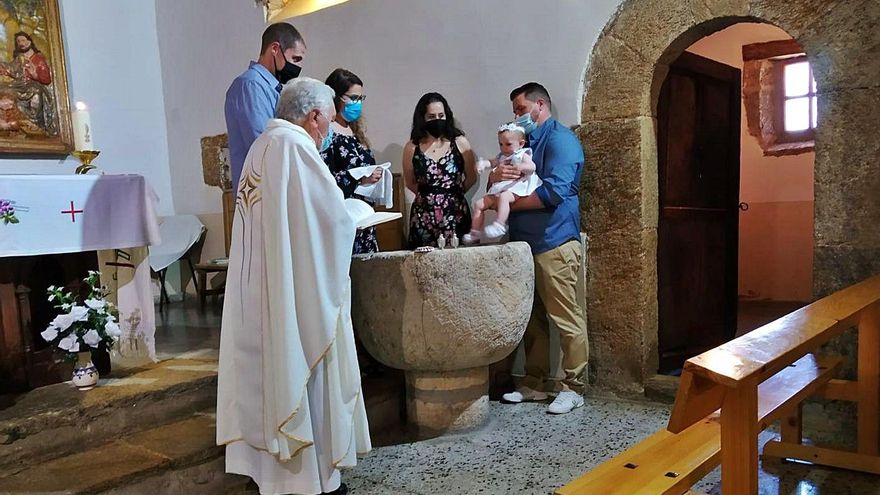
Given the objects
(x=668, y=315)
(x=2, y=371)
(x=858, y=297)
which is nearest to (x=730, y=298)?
(x=668, y=315)

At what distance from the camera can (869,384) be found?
250 cm

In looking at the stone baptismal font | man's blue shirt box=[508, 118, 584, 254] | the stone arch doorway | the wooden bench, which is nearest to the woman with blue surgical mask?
the stone baptismal font

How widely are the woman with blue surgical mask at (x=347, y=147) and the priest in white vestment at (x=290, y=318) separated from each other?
785 mm

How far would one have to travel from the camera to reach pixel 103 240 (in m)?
2.91

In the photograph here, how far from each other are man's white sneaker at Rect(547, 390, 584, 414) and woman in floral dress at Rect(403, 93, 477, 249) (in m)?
0.94

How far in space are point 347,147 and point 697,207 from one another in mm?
2034

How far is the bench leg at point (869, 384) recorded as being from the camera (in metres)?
2.46

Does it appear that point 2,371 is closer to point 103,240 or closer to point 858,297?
point 103,240

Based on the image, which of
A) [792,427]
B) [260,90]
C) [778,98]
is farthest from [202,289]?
[778,98]

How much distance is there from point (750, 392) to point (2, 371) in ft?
8.56

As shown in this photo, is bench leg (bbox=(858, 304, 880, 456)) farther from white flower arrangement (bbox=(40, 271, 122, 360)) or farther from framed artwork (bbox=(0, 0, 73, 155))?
framed artwork (bbox=(0, 0, 73, 155))

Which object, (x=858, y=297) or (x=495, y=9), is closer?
(x=858, y=297)

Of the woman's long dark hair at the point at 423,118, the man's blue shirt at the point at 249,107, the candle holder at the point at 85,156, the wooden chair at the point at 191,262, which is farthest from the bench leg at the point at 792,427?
the wooden chair at the point at 191,262

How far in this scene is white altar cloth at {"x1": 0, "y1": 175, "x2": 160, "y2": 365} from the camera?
8.79 ft
